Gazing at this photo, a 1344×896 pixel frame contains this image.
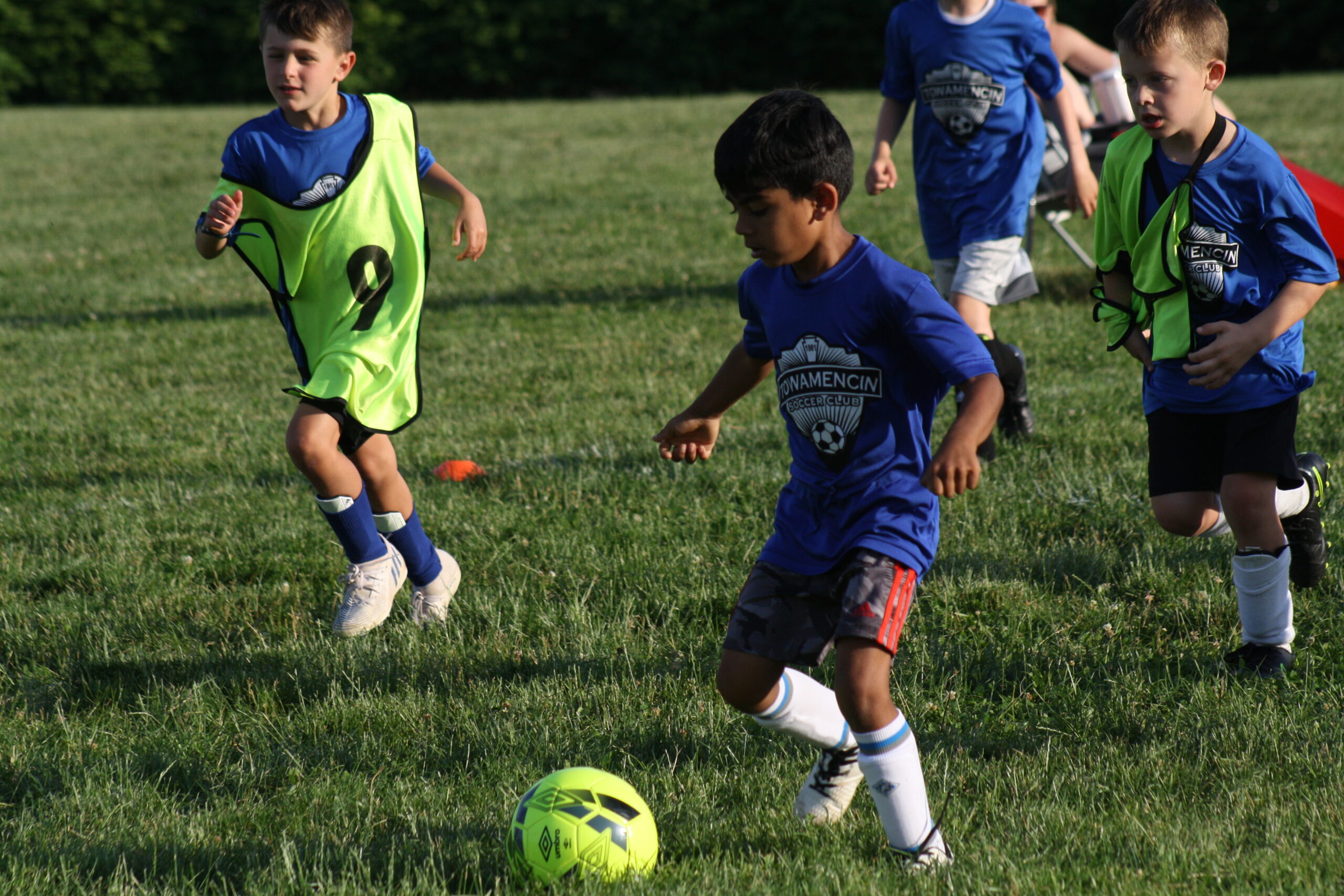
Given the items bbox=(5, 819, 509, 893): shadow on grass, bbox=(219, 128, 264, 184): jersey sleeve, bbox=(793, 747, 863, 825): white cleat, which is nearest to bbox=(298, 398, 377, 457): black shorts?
bbox=(219, 128, 264, 184): jersey sleeve

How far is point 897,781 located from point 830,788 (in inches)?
14.7

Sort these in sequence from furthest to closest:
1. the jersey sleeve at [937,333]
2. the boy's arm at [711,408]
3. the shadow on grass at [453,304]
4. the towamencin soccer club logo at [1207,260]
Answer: the shadow on grass at [453,304] < the towamencin soccer club logo at [1207,260] < the boy's arm at [711,408] < the jersey sleeve at [937,333]

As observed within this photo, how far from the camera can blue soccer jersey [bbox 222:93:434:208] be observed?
161 inches

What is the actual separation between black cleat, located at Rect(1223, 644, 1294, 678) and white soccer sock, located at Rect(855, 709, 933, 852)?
4.60 ft

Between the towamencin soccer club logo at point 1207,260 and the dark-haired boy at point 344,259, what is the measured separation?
2.25 metres

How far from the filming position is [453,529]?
5156 millimetres

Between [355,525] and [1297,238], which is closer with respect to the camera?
[1297,238]

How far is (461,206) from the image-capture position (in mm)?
4371

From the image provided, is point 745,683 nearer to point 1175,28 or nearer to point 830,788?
point 830,788

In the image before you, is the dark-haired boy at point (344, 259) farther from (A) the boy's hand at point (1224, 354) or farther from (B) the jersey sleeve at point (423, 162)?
(A) the boy's hand at point (1224, 354)

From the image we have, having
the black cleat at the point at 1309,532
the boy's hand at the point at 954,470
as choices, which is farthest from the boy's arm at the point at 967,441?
the black cleat at the point at 1309,532

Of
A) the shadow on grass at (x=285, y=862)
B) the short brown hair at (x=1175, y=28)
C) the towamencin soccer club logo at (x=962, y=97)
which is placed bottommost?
the shadow on grass at (x=285, y=862)

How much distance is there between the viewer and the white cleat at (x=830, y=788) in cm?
304

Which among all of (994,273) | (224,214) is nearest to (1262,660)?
(994,273)
